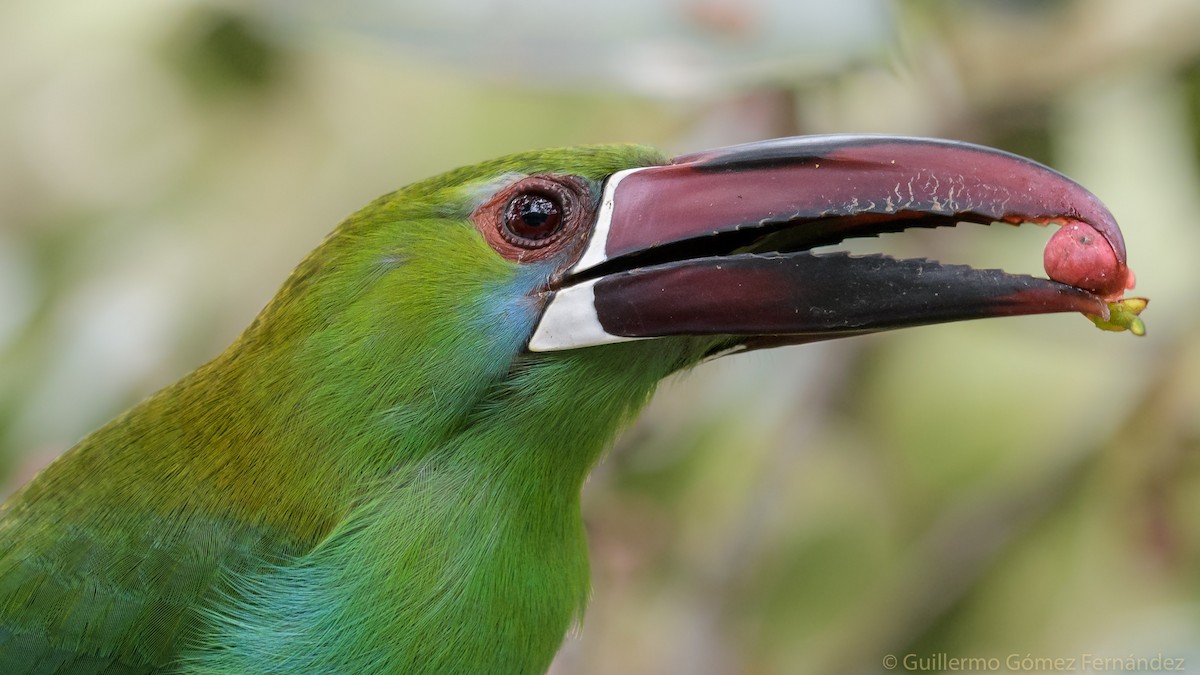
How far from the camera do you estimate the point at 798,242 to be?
2.46 metres

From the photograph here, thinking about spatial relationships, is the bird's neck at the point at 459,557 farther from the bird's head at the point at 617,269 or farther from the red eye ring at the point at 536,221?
the red eye ring at the point at 536,221

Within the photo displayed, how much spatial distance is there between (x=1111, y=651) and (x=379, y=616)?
1.86 m

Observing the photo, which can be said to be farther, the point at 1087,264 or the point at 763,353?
the point at 763,353

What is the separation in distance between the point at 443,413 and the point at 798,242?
2.24 ft

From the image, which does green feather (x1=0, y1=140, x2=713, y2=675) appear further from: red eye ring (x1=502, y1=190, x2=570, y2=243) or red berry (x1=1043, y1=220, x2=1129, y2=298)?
red berry (x1=1043, y1=220, x2=1129, y2=298)

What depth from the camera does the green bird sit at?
93.7 inches

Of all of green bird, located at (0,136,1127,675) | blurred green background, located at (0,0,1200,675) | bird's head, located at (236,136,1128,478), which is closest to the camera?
bird's head, located at (236,136,1128,478)

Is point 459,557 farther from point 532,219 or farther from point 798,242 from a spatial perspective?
point 798,242

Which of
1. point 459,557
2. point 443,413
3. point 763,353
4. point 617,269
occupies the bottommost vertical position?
point 459,557

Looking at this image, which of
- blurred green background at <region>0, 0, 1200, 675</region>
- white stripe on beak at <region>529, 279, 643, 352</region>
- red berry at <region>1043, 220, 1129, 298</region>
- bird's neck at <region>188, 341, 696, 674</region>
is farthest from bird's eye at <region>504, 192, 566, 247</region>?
red berry at <region>1043, 220, 1129, 298</region>

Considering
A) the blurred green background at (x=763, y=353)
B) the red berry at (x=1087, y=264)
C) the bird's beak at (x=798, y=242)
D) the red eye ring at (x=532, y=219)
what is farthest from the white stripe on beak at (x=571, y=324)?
the red berry at (x=1087, y=264)

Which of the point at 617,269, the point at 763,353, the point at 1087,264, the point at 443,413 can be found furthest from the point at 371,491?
the point at 763,353

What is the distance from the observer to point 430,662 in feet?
7.98

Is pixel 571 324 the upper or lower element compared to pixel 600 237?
lower
